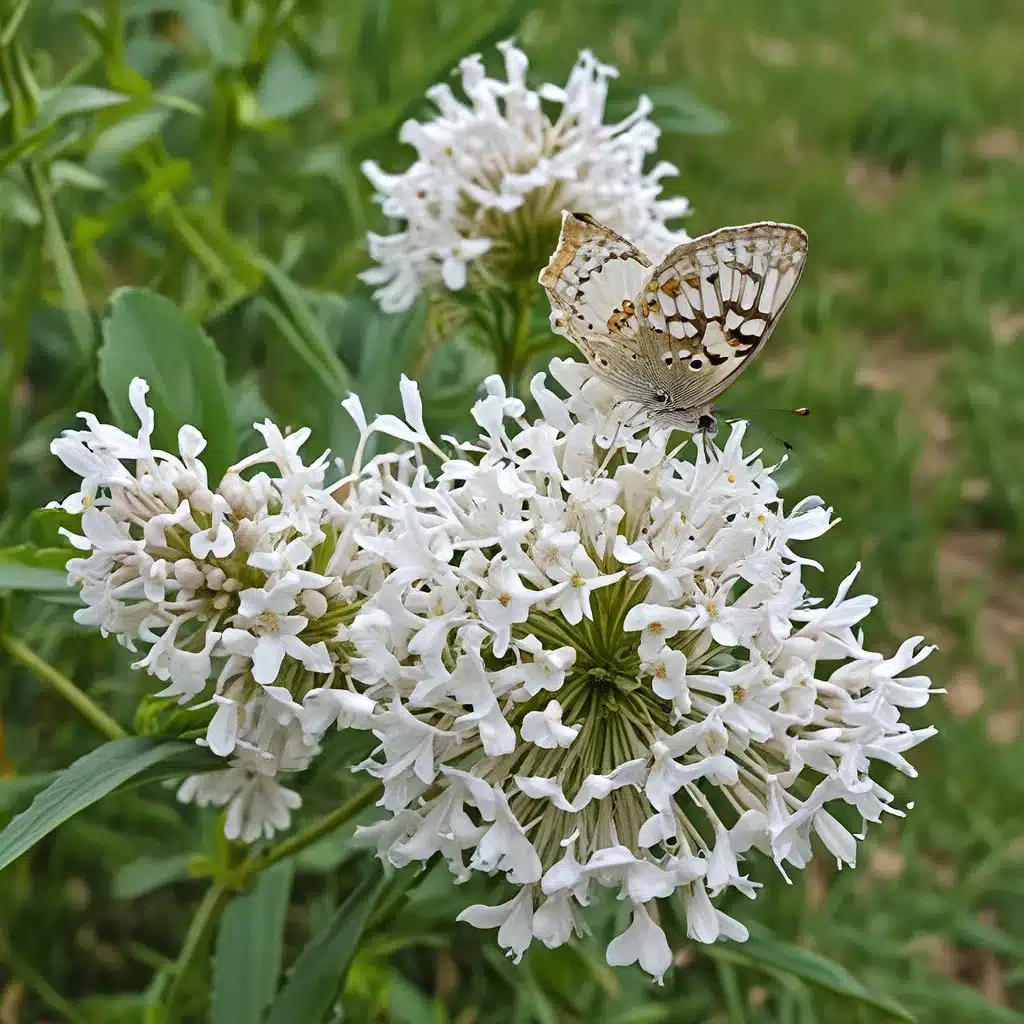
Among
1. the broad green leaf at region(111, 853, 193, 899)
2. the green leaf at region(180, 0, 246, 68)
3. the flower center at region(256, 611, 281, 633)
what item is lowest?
the flower center at region(256, 611, 281, 633)

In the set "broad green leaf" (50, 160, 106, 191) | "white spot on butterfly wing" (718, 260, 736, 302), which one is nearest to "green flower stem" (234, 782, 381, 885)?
"white spot on butterfly wing" (718, 260, 736, 302)

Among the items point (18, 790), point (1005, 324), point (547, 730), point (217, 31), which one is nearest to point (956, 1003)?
point (547, 730)

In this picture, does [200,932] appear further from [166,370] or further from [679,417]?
[679,417]

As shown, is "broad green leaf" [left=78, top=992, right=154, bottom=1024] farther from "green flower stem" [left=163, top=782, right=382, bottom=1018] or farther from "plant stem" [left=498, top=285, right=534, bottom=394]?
"plant stem" [left=498, top=285, right=534, bottom=394]

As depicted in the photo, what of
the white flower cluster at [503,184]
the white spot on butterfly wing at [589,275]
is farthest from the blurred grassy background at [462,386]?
the white spot on butterfly wing at [589,275]

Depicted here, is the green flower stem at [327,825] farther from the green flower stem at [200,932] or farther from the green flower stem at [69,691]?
the green flower stem at [69,691]

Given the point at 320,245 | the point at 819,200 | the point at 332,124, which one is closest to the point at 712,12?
the point at 819,200

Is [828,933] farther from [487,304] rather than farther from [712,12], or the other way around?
[712,12]
